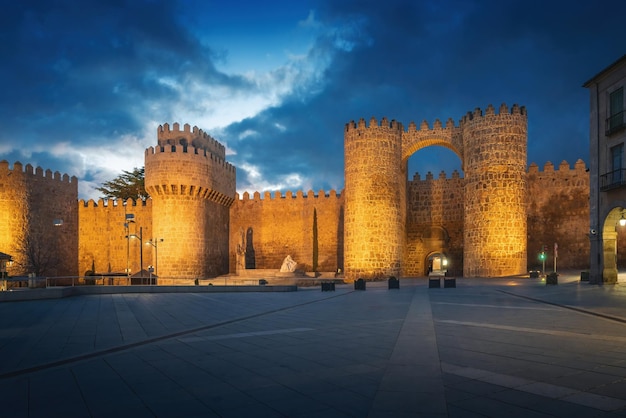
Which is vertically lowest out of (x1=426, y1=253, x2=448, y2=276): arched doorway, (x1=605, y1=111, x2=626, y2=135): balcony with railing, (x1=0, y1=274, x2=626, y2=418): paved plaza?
(x1=426, y1=253, x2=448, y2=276): arched doorway

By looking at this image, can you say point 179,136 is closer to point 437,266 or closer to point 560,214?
point 560,214

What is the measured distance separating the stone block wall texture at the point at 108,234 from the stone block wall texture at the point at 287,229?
7508 mm

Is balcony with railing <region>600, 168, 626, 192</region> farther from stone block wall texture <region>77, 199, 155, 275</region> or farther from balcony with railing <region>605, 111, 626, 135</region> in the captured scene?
stone block wall texture <region>77, 199, 155, 275</region>

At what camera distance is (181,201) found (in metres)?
32.5

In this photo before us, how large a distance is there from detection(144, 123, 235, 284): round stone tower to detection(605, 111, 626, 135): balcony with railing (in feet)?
80.4

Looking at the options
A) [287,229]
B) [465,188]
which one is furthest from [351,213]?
[287,229]

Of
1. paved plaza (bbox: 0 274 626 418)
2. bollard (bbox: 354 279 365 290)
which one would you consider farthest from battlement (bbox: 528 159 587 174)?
paved plaza (bbox: 0 274 626 418)

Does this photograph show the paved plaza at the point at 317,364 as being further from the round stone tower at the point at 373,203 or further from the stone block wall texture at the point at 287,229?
the stone block wall texture at the point at 287,229

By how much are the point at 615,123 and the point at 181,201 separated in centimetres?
2569

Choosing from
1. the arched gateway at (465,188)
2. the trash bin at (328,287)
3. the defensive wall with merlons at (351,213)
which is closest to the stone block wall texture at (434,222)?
the defensive wall with merlons at (351,213)

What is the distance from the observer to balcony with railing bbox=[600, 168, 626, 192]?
724 inches

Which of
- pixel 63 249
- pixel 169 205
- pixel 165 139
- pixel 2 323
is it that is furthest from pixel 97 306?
pixel 63 249

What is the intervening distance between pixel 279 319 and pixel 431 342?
4360 millimetres

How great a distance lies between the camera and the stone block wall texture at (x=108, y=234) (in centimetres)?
3781
